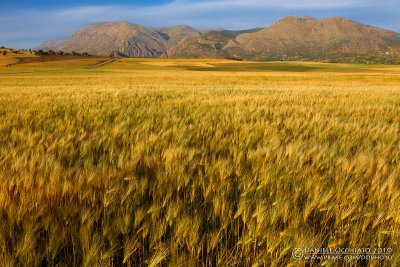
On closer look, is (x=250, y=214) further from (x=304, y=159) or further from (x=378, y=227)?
(x=304, y=159)

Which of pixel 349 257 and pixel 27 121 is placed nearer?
pixel 349 257

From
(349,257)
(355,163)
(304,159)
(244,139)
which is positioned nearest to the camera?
(349,257)

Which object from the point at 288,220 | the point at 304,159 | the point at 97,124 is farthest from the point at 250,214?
the point at 97,124

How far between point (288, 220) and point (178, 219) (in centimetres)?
55

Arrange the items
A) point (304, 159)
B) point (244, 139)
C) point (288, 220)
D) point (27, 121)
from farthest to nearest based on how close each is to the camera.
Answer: point (27, 121), point (244, 139), point (304, 159), point (288, 220)

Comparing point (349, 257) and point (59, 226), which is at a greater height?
point (59, 226)

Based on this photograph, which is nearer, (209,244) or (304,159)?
(209,244)

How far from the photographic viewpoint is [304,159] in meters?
2.52

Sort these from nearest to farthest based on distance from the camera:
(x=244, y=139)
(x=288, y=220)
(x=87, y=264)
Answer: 1. (x=87, y=264)
2. (x=288, y=220)
3. (x=244, y=139)

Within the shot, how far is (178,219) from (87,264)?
431 millimetres

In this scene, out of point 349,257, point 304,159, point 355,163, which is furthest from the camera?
point 304,159

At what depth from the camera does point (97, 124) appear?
4277mm

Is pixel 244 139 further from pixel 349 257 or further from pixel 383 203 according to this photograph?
pixel 349 257

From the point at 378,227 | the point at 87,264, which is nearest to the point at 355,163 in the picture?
the point at 378,227
